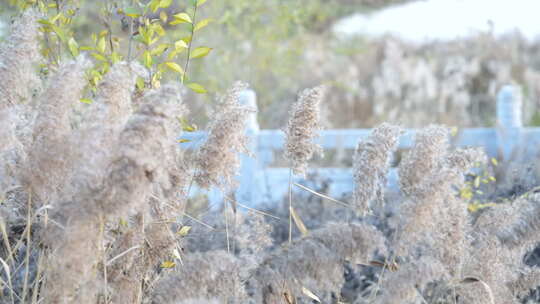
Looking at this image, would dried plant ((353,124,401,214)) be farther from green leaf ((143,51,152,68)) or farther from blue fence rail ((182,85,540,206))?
blue fence rail ((182,85,540,206))

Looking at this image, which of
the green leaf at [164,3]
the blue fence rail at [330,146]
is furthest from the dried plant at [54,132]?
the blue fence rail at [330,146]

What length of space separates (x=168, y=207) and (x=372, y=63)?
36.8 feet

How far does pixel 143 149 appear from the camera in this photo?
4.24 feet

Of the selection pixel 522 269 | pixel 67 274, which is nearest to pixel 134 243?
pixel 67 274

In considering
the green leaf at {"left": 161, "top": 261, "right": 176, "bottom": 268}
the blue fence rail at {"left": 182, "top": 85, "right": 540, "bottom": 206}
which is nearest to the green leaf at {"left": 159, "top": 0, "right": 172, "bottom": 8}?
the green leaf at {"left": 161, "top": 261, "right": 176, "bottom": 268}

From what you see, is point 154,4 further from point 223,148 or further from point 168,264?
point 168,264

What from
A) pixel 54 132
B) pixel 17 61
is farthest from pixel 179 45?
pixel 54 132

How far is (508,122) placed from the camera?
5703mm

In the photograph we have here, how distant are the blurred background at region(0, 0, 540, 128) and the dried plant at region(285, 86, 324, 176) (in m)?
2.16

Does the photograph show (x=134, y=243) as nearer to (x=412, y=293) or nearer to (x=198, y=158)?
(x=198, y=158)

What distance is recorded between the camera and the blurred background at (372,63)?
7461 millimetres

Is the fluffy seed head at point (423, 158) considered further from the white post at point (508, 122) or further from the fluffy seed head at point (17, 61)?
the white post at point (508, 122)

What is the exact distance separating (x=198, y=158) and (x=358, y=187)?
40cm

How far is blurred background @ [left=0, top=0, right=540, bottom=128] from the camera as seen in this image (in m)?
7.46
